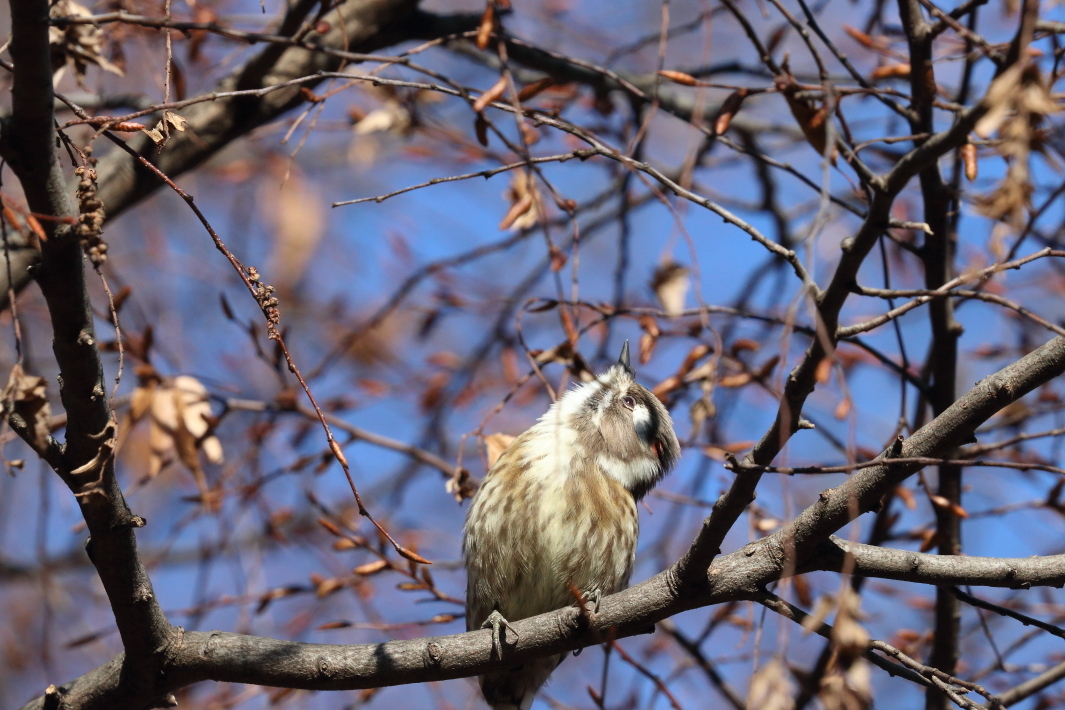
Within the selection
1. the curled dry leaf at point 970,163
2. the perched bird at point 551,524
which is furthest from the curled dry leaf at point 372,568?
the curled dry leaf at point 970,163

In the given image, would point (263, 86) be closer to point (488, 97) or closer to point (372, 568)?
point (488, 97)

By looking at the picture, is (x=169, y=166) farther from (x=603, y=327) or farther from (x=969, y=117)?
(x=969, y=117)

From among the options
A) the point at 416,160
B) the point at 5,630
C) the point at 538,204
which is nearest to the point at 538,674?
the point at 538,204

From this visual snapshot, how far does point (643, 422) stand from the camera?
4441 mm

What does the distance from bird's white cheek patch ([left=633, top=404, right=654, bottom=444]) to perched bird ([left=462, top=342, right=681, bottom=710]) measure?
0.01 meters

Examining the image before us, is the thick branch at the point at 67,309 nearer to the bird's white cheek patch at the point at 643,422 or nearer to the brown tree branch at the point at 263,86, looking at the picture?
the brown tree branch at the point at 263,86

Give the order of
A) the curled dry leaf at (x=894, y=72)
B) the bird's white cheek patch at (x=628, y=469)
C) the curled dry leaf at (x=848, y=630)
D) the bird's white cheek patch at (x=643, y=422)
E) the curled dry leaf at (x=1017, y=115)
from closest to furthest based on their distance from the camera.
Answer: the curled dry leaf at (x=1017, y=115) → the curled dry leaf at (x=848, y=630) → the curled dry leaf at (x=894, y=72) → the bird's white cheek patch at (x=628, y=469) → the bird's white cheek patch at (x=643, y=422)

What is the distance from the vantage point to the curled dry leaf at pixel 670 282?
4.18 m

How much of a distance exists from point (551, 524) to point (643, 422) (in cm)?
86

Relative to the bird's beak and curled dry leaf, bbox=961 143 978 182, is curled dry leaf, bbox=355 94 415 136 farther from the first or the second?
curled dry leaf, bbox=961 143 978 182

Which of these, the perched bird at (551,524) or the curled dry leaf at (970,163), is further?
the perched bird at (551,524)

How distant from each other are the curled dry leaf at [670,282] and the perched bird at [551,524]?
479 millimetres

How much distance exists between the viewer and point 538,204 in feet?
10.9

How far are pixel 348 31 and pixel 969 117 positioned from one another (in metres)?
3.24
